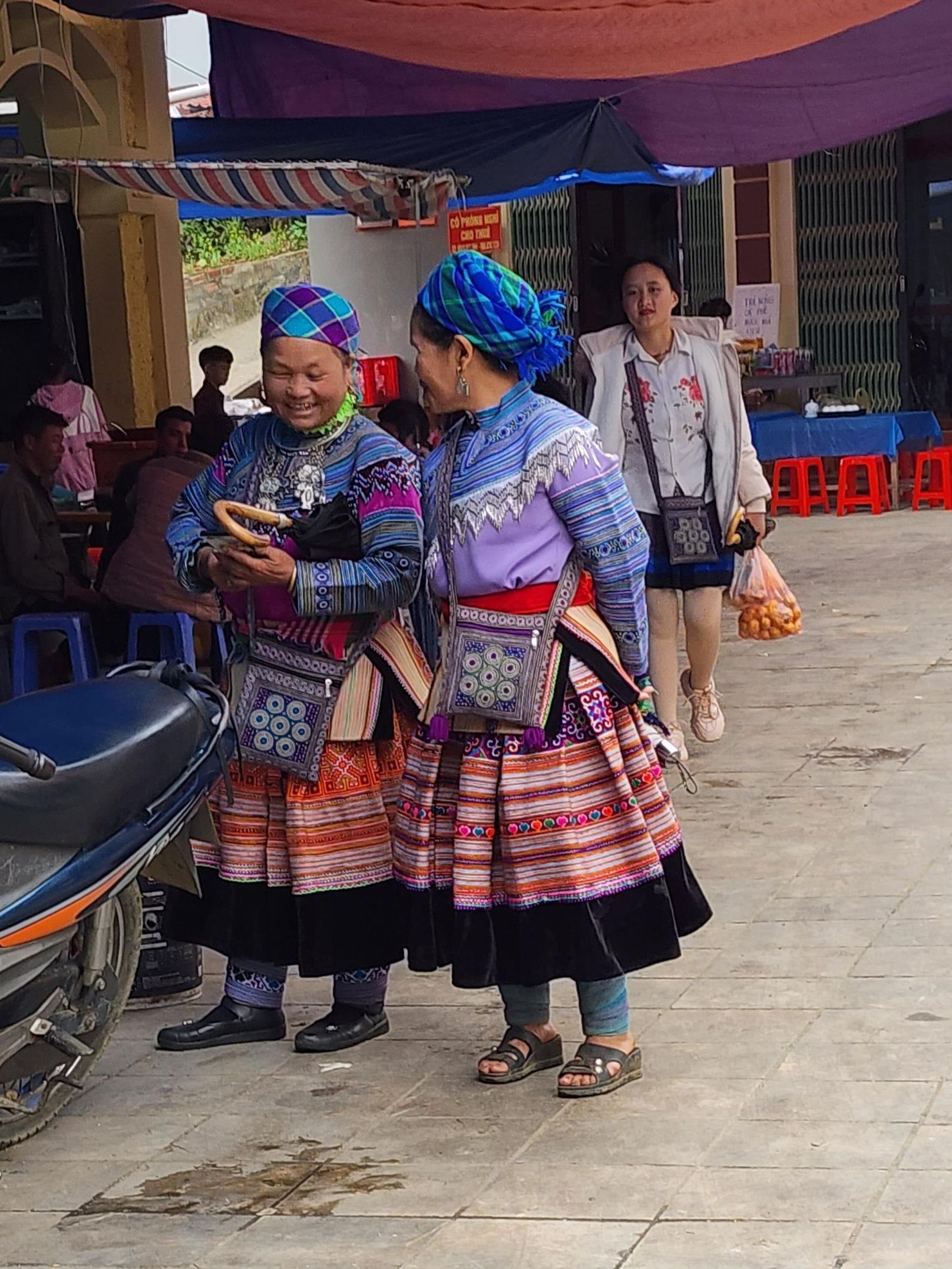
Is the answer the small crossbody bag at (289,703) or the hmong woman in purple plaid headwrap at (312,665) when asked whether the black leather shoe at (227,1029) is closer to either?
the hmong woman in purple plaid headwrap at (312,665)

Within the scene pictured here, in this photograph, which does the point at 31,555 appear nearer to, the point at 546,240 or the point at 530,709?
the point at 530,709

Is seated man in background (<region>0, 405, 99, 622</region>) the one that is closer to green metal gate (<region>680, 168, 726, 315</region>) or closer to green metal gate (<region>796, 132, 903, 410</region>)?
green metal gate (<region>680, 168, 726, 315</region>)

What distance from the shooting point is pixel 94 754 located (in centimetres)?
346

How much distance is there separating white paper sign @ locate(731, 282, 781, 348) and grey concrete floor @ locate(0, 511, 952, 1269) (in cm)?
1189

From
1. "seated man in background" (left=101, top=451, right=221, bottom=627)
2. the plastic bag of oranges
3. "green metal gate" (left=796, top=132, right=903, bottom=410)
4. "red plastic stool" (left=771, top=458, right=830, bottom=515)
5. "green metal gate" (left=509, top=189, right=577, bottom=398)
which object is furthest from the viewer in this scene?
"green metal gate" (left=796, top=132, right=903, bottom=410)

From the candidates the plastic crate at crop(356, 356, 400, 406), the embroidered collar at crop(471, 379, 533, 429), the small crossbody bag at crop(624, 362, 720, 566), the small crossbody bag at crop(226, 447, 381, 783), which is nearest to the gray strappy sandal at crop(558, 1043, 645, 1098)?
the small crossbody bag at crop(226, 447, 381, 783)

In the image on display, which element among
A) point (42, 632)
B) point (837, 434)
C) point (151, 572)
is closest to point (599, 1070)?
point (151, 572)

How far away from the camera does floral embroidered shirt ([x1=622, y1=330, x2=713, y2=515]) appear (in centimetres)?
662

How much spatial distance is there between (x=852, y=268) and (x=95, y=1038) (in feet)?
47.6

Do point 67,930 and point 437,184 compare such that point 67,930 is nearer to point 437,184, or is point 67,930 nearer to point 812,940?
point 812,940

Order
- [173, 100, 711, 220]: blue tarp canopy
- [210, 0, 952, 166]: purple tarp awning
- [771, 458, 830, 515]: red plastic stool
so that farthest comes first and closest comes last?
[771, 458, 830, 515]: red plastic stool
[210, 0, 952, 166]: purple tarp awning
[173, 100, 711, 220]: blue tarp canopy

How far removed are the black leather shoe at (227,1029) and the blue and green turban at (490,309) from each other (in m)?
1.61

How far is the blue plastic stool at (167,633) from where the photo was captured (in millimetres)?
6922

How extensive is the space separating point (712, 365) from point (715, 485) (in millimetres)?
424
